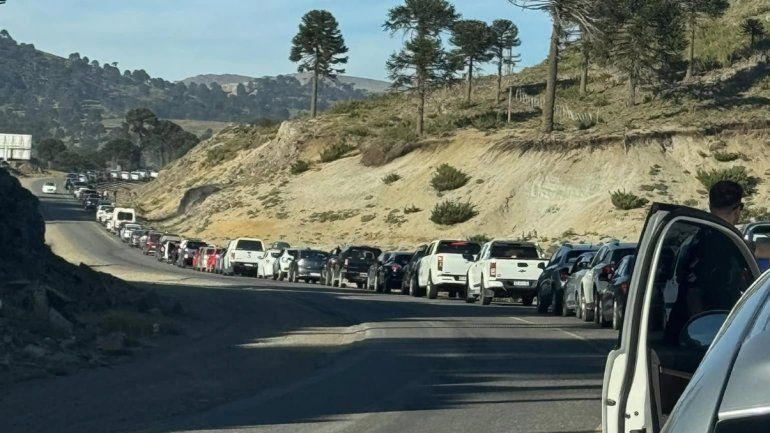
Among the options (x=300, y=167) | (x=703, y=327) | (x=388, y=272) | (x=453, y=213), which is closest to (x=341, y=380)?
(x=703, y=327)

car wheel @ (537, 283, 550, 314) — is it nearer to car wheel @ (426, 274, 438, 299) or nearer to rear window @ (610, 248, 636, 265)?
rear window @ (610, 248, 636, 265)

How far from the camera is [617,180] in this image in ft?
217

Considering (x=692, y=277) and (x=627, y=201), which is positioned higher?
(x=627, y=201)

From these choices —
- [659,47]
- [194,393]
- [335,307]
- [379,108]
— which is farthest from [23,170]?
[194,393]

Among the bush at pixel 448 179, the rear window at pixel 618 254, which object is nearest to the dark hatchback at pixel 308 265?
the bush at pixel 448 179

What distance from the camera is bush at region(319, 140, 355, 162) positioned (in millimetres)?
88500

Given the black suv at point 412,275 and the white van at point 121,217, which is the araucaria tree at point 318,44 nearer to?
the white van at point 121,217

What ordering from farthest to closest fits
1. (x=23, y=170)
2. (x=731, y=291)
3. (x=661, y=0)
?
(x=23, y=170), (x=661, y=0), (x=731, y=291)

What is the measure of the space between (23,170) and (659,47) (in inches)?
5506

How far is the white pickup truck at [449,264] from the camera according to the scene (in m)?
37.8

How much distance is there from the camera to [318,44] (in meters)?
96.5

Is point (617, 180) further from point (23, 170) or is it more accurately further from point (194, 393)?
point (23, 170)

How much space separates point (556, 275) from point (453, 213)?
38934 mm

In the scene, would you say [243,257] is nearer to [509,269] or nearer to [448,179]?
[448,179]
